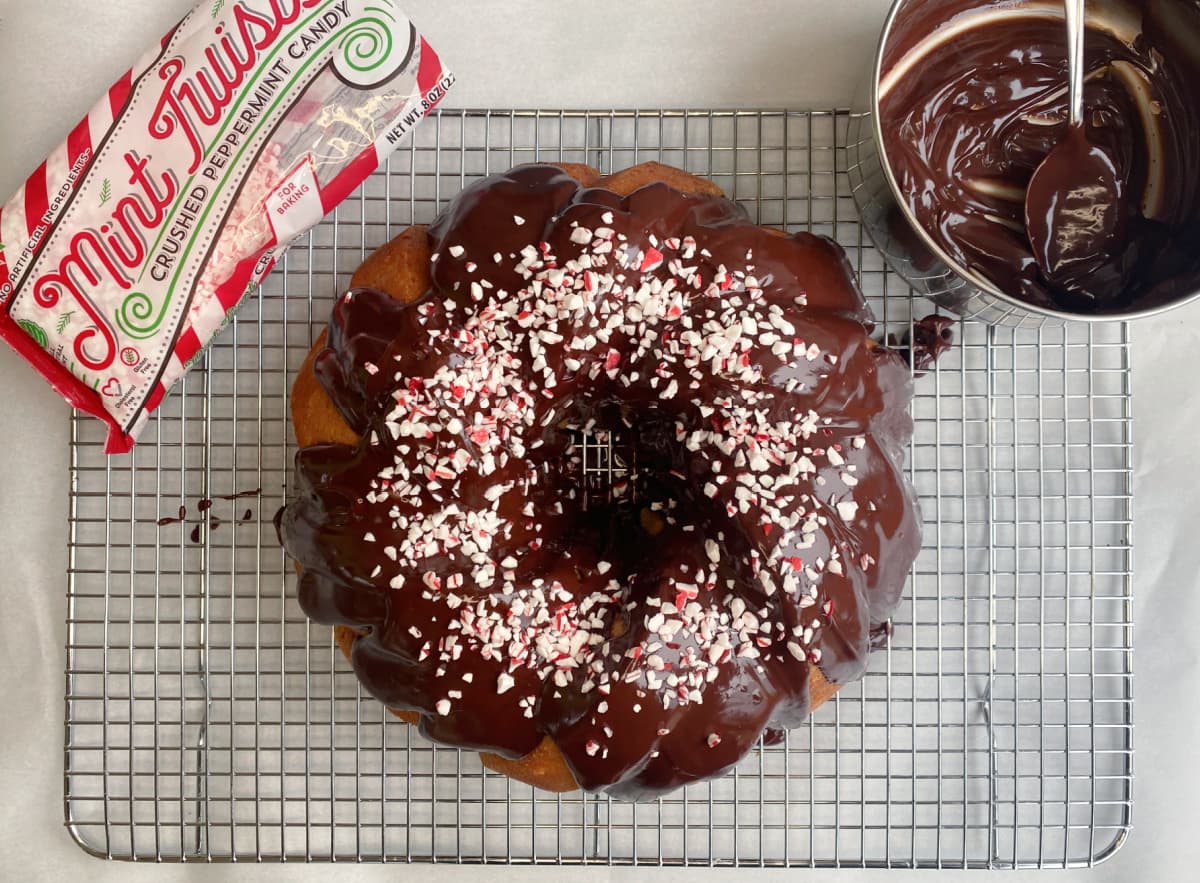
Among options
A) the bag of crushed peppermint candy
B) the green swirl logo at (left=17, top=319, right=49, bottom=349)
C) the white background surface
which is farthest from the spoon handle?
the green swirl logo at (left=17, top=319, right=49, bottom=349)

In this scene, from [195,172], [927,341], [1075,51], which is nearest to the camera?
[1075,51]

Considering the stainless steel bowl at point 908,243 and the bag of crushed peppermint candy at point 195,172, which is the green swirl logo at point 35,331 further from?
the stainless steel bowl at point 908,243

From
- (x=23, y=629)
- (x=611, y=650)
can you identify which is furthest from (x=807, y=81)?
(x=23, y=629)

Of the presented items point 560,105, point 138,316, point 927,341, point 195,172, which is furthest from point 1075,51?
point 138,316

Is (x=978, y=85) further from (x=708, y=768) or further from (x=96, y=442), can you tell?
(x=96, y=442)

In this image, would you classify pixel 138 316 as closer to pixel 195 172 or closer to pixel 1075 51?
pixel 195 172

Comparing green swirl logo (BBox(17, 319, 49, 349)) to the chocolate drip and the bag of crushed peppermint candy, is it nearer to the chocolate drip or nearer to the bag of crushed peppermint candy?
the bag of crushed peppermint candy
